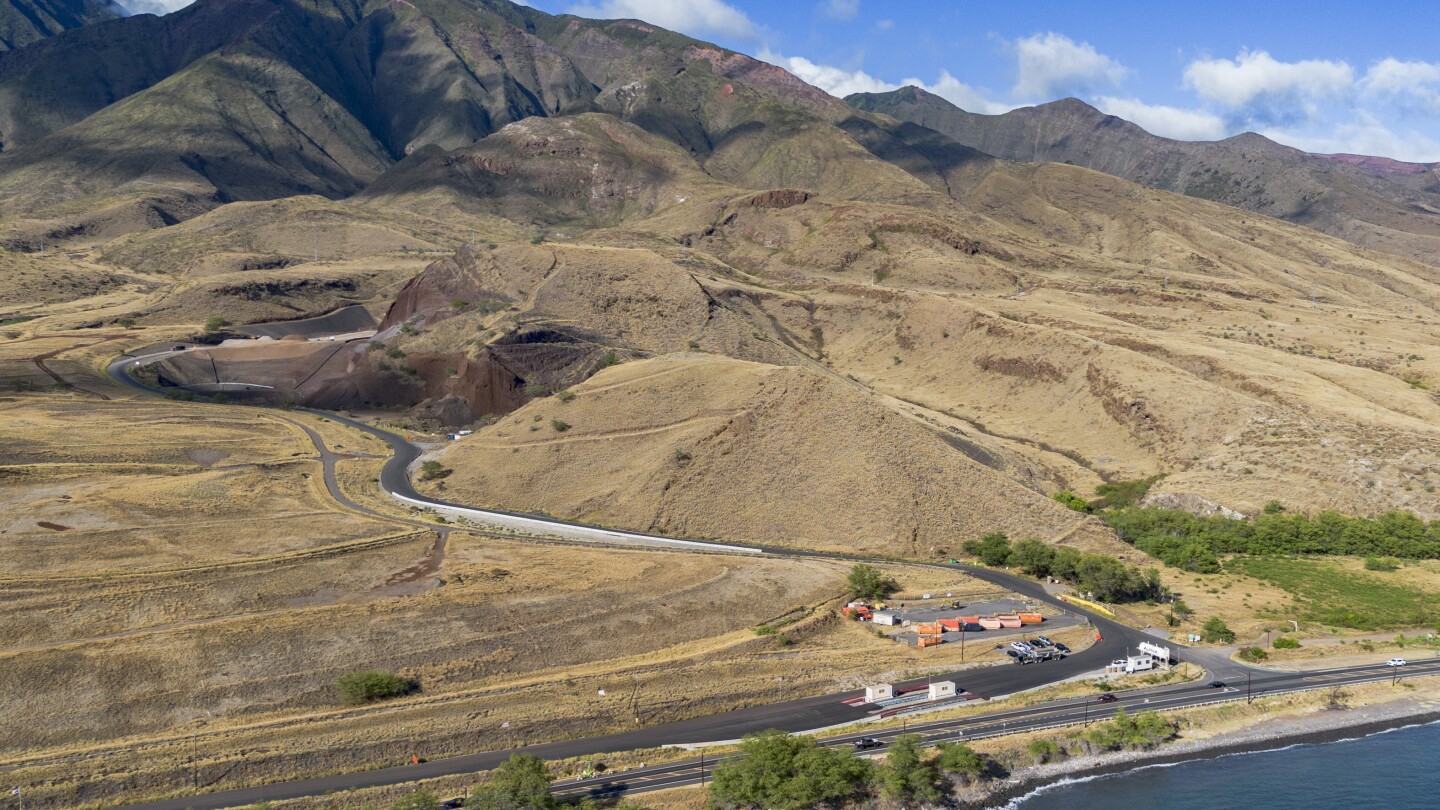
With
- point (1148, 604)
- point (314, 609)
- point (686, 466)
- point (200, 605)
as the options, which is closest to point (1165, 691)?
point (1148, 604)

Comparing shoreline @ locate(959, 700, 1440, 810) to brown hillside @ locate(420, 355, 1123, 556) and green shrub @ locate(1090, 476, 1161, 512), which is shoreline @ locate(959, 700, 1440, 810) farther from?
green shrub @ locate(1090, 476, 1161, 512)

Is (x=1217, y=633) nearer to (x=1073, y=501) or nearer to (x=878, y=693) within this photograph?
(x=878, y=693)

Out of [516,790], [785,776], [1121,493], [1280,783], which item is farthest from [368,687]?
[1121,493]

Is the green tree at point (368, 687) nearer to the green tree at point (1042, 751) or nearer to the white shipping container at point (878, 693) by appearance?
the white shipping container at point (878, 693)

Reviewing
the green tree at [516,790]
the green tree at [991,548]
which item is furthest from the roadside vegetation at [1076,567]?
the green tree at [516,790]

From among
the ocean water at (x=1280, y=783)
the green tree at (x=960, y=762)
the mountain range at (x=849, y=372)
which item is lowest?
the ocean water at (x=1280, y=783)

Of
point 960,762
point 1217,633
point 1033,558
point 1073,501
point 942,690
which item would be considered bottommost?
point 960,762
